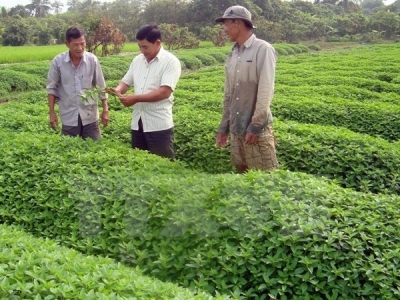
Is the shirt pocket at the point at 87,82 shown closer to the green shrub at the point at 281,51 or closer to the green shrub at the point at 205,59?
the green shrub at the point at 205,59

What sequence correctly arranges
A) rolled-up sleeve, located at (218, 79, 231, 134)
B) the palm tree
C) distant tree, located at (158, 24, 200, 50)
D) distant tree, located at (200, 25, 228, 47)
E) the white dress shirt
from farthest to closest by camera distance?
the palm tree → distant tree, located at (200, 25, 228, 47) → distant tree, located at (158, 24, 200, 50) → the white dress shirt → rolled-up sleeve, located at (218, 79, 231, 134)

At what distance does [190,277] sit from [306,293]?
29.1 inches

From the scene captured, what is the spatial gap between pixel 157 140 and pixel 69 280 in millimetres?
2706

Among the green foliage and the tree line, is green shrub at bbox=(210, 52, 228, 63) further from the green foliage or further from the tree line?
the green foliage

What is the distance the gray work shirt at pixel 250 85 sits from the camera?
441 centimetres

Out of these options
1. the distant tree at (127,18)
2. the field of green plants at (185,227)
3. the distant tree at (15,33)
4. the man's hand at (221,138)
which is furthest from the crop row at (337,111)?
the distant tree at (127,18)

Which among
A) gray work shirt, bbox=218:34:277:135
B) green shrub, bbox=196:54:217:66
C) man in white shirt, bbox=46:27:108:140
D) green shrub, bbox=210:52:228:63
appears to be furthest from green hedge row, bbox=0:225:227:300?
green shrub, bbox=210:52:228:63

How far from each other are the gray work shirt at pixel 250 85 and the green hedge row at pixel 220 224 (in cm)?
65

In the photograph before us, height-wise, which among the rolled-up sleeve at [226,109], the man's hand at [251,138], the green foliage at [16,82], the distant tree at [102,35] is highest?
the distant tree at [102,35]

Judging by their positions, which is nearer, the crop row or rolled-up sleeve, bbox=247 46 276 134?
rolled-up sleeve, bbox=247 46 276 134

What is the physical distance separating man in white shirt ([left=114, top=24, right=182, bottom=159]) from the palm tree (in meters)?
75.8

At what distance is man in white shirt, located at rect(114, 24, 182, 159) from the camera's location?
4888 millimetres

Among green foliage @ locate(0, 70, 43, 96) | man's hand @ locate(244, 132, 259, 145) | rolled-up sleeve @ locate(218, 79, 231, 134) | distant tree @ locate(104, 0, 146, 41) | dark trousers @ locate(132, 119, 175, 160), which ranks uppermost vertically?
distant tree @ locate(104, 0, 146, 41)

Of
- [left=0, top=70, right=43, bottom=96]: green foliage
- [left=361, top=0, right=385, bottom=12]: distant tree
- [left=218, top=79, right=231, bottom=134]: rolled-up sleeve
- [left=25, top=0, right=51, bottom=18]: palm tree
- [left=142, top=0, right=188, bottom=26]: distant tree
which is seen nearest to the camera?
[left=218, top=79, right=231, bottom=134]: rolled-up sleeve
